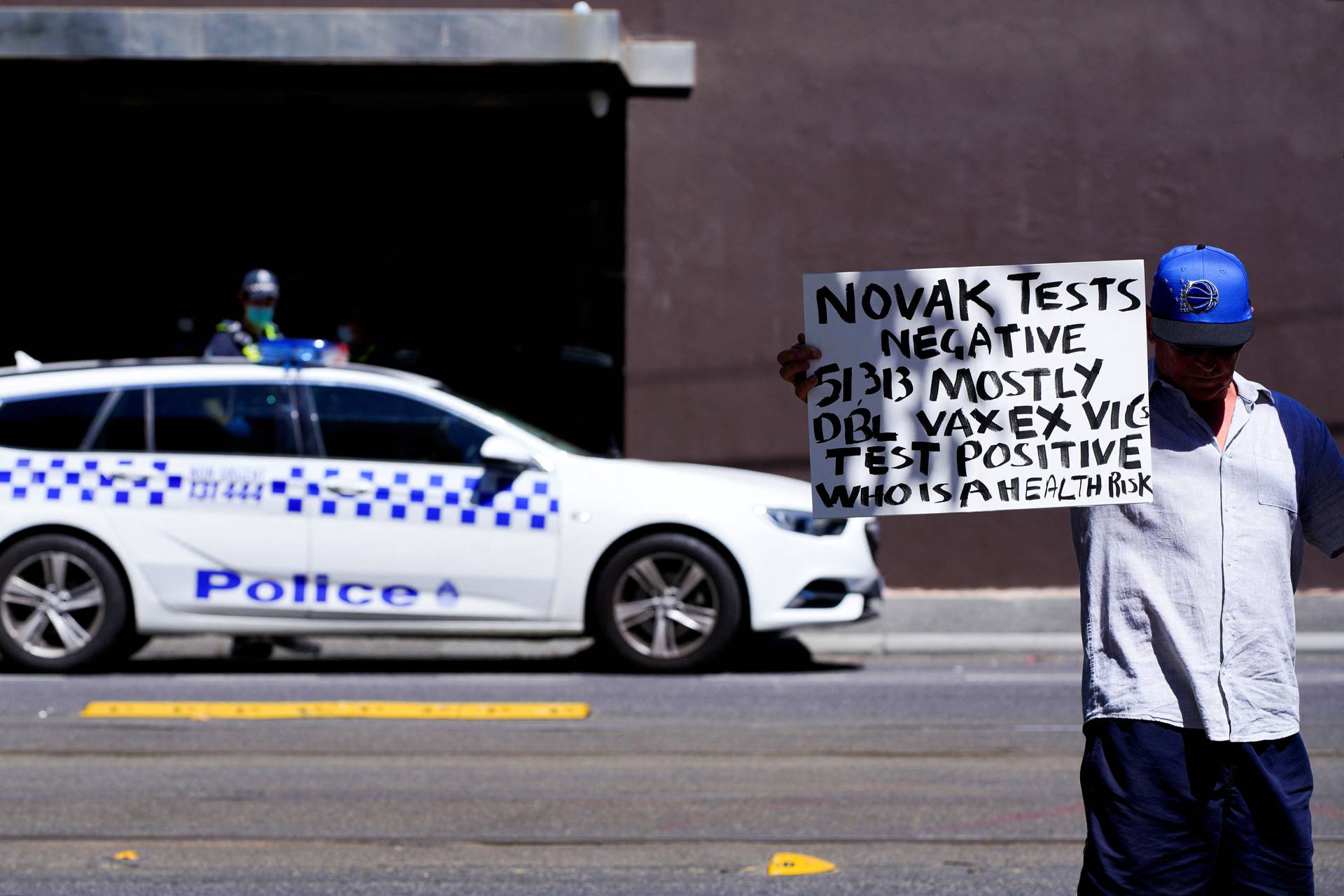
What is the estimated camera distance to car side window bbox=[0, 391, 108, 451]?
9797 mm

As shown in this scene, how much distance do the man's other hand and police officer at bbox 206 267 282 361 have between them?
850 cm

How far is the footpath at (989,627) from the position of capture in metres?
11.3

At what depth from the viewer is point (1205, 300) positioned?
10.9 feet

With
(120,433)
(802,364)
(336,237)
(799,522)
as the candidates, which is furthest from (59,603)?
(802,364)

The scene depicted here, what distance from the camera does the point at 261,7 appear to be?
527 inches

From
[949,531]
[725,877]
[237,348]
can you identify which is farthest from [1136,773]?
[949,531]

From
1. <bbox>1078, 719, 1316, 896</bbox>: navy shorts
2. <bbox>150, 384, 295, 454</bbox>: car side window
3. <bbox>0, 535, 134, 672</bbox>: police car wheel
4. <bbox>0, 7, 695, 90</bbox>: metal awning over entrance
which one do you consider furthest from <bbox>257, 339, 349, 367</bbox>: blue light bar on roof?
<bbox>1078, 719, 1316, 896</bbox>: navy shorts

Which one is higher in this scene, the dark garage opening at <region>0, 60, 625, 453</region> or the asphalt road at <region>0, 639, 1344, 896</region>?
the dark garage opening at <region>0, 60, 625, 453</region>

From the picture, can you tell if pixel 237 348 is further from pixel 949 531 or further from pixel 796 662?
pixel 949 531

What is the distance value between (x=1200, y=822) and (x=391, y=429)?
23.0 ft

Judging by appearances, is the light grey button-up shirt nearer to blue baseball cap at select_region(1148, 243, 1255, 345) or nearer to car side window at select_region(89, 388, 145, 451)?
blue baseball cap at select_region(1148, 243, 1255, 345)

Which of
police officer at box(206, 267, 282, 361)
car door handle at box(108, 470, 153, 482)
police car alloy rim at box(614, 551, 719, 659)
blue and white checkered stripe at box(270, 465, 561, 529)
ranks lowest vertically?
police car alloy rim at box(614, 551, 719, 659)

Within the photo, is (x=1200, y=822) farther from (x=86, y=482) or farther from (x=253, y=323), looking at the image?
(x=253, y=323)

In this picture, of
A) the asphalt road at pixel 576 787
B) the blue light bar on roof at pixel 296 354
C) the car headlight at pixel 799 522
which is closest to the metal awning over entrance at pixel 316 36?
the blue light bar on roof at pixel 296 354
